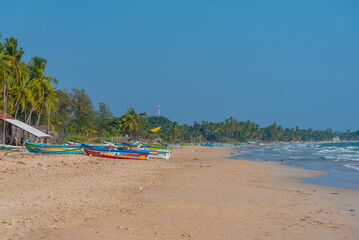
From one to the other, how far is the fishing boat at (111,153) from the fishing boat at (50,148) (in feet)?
2.60

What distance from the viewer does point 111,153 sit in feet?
90.4

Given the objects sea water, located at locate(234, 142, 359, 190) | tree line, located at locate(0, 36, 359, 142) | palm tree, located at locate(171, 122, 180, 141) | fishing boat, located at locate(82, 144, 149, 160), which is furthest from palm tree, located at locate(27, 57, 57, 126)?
palm tree, located at locate(171, 122, 180, 141)

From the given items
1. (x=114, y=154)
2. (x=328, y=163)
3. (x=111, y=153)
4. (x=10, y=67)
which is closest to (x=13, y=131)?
(x=10, y=67)

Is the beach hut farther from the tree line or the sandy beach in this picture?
the sandy beach

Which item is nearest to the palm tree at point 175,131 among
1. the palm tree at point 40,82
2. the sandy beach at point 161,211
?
the palm tree at point 40,82

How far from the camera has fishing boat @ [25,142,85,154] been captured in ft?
80.6

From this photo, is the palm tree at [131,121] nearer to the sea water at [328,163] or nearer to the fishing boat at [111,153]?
the sea water at [328,163]

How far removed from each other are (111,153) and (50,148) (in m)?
4.79

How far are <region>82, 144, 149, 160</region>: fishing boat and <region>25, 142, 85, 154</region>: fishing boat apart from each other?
0.79 metres

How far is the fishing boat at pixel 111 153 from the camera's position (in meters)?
27.2

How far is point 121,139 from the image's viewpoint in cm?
6425

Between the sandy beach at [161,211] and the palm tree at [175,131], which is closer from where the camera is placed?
the sandy beach at [161,211]

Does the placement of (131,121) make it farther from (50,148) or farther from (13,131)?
(50,148)

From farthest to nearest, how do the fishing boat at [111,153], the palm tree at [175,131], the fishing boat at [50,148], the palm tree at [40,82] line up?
the palm tree at [175,131]
the palm tree at [40,82]
the fishing boat at [111,153]
the fishing boat at [50,148]
